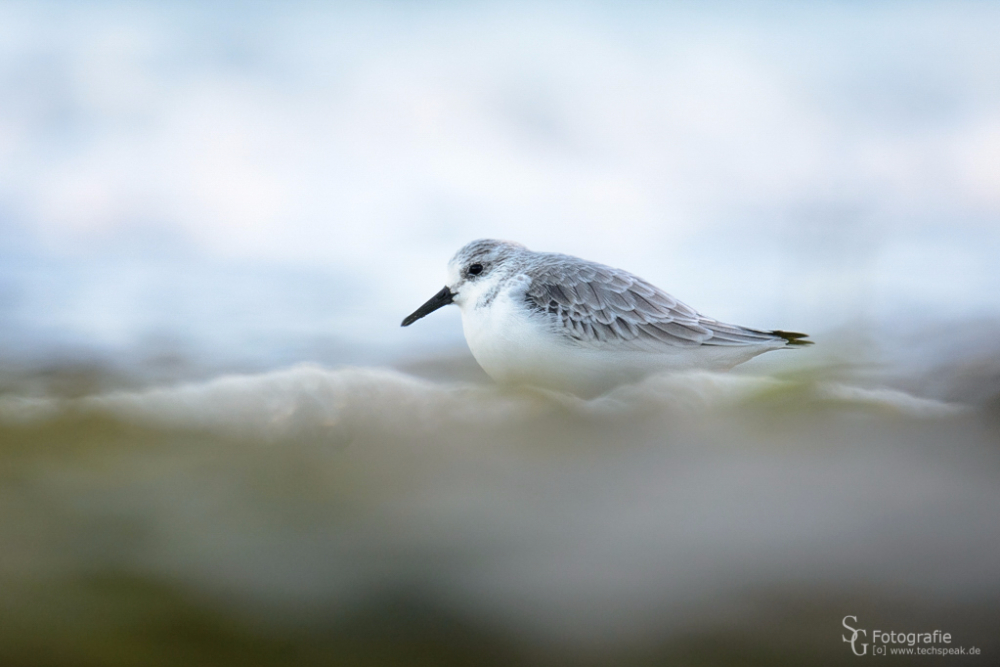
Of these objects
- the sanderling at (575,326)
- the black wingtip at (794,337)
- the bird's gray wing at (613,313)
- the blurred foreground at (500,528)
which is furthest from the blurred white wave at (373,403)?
the bird's gray wing at (613,313)

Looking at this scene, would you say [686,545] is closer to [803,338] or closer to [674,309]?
[803,338]

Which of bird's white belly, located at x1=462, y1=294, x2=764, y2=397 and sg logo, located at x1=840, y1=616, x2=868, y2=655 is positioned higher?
bird's white belly, located at x1=462, y1=294, x2=764, y2=397

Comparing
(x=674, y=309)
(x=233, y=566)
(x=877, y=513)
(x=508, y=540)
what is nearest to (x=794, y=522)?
(x=877, y=513)

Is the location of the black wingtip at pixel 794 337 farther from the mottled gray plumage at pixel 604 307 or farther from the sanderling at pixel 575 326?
the mottled gray plumage at pixel 604 307

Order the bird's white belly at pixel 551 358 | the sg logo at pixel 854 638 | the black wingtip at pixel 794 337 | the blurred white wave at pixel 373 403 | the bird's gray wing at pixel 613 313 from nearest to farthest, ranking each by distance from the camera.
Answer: the sg logo at pixel 854 638 → the blurred white wave at pixel 373 403 → the black wingtip at pixel 794 337 → the bird's white belly at pixel 551 358 → the bird's gray wing at pixel 613 313

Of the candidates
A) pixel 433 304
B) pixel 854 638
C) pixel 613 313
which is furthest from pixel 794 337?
pixel 433 304

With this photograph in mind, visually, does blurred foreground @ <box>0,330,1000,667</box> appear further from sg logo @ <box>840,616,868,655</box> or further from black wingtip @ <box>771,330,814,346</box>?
black wingtip @ <box>771,330,814,346</box>

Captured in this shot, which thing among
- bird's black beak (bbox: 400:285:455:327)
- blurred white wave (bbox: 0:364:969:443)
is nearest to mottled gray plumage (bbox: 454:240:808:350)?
bird's black beak (bbox: 400:285:455:327)
